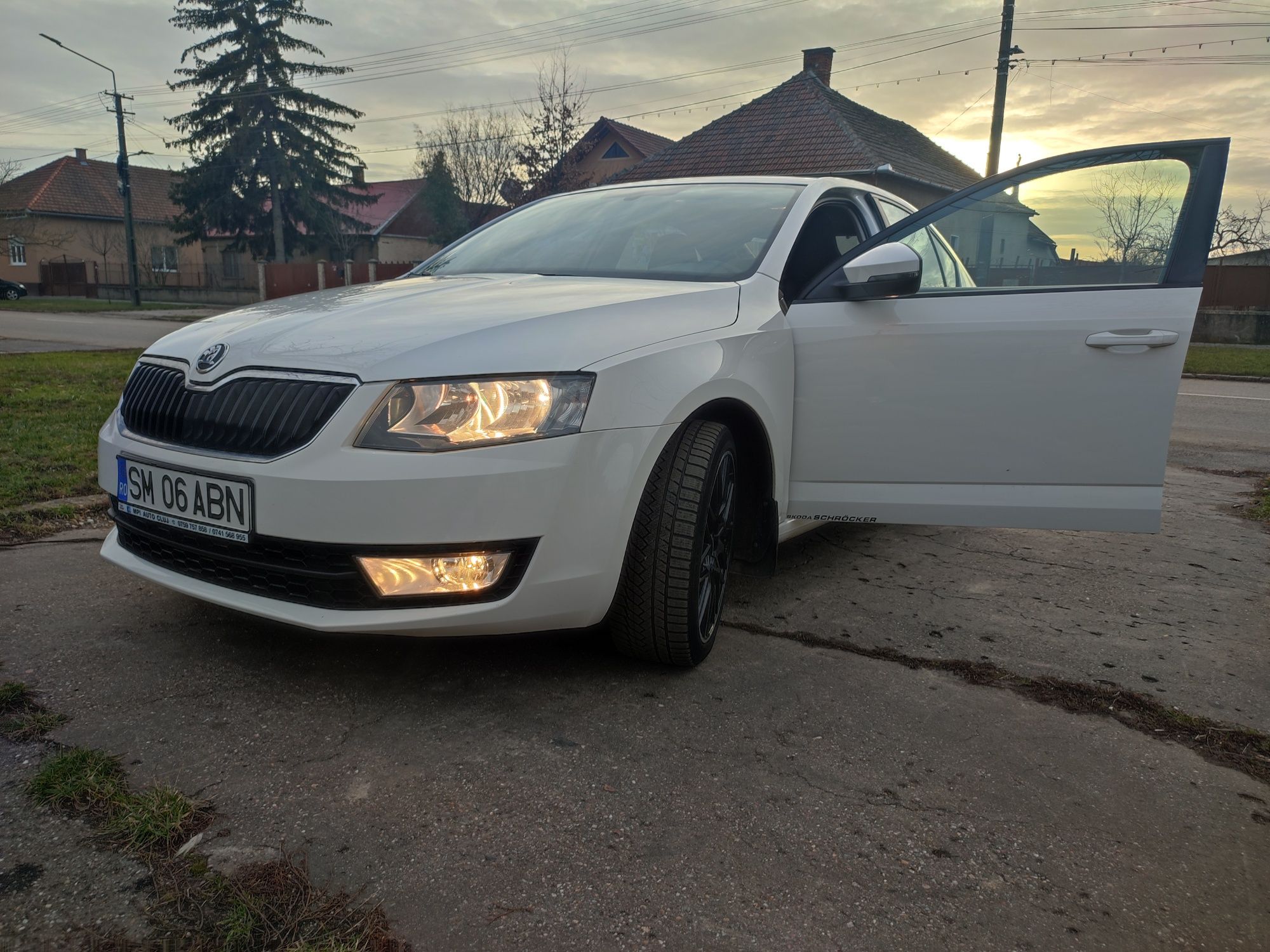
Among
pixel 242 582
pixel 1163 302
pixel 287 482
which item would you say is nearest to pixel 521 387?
pixel 287 482

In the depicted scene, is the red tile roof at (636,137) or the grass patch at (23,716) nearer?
the grass patch at (23,716)

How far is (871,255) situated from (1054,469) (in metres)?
0.89

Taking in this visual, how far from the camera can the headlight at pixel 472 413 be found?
2.17m

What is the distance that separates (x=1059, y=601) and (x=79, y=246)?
54434mm

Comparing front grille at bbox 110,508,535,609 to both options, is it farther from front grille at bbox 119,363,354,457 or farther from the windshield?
the windshield

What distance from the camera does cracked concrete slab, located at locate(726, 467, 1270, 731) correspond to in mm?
2908

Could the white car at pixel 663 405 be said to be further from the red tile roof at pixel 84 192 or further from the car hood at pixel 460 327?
the red tile roof at pixel 84 192

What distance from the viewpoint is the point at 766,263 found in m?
3.14

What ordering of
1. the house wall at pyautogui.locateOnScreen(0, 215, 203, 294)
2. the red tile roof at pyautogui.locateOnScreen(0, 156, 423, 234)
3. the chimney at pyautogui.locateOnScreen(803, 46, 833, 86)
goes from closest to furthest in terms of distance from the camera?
the chimney at pyautogui.locateOnScreen(803, 46, 833, 86) < the house wall at pyautogui.locateOnScreen(0, 215, 203, 294) < the red tile roof at pyautogui.locateOnScreen(0, 156, 423, 234)

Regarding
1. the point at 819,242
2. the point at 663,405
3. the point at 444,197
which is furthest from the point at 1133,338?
the point at 444,197

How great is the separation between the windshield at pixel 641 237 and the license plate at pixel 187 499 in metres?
1.43

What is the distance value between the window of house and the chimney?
120 feet

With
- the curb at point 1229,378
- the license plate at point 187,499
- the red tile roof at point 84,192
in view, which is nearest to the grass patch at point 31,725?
the license plate at point 187,499

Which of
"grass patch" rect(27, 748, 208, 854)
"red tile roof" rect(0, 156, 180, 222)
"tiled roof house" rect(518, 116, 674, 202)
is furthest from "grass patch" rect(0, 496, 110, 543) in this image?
"red tile roof" rect(0, 156, 180, 222)
